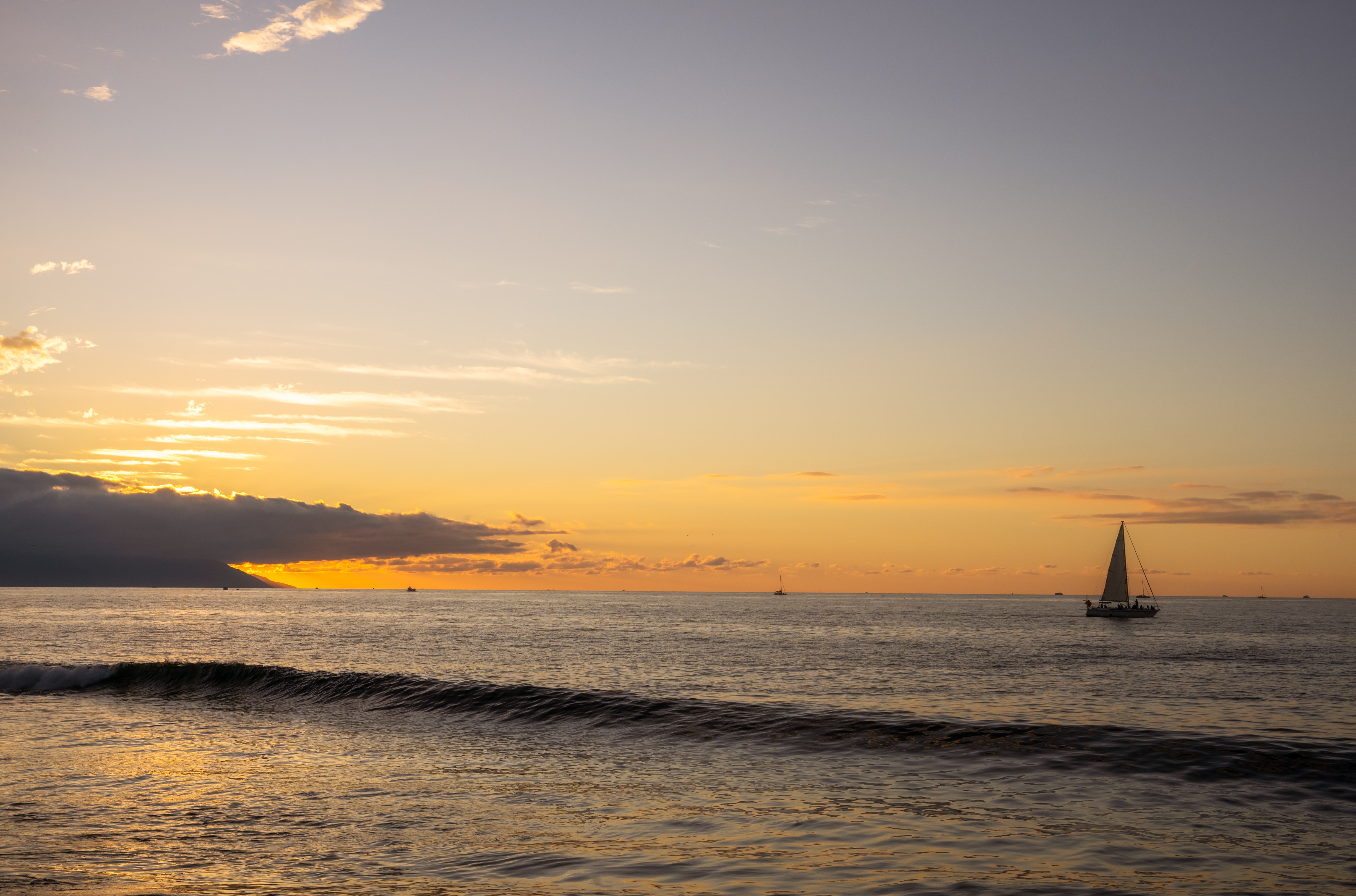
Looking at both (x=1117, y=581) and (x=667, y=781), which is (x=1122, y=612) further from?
(x=667, y=781)

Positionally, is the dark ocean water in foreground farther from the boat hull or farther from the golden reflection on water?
the boat hull

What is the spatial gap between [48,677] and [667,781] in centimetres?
4107

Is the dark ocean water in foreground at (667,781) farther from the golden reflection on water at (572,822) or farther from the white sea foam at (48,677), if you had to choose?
the white sea foam at (48,677)

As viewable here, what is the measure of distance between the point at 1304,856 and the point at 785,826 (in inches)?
370

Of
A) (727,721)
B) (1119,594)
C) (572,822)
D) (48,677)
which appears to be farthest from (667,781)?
(1119,594)

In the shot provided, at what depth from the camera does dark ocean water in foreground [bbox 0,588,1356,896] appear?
14219 mm

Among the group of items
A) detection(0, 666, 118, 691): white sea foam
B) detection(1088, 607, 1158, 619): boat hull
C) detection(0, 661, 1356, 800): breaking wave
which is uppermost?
detection(0, 661, 1356, 800): breaking wave

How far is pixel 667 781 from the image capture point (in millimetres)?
22047

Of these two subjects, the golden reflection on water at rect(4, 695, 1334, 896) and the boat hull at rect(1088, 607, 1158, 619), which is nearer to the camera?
the golden reflection on water at rect(4, 695, 1334, 896)

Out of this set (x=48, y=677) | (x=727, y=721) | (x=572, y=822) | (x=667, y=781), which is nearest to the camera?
(x=572, y=822)

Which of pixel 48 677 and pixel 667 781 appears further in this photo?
pixel 48 677

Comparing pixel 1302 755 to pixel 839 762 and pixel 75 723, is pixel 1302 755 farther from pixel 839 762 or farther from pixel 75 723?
pixel 75 723

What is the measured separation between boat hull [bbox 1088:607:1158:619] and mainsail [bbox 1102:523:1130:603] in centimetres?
135

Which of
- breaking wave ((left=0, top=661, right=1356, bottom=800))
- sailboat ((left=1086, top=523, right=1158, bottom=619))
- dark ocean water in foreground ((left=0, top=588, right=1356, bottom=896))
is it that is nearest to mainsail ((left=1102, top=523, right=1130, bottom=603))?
sailboat ((left=1086, top=523, right=1158, bottom=619))
